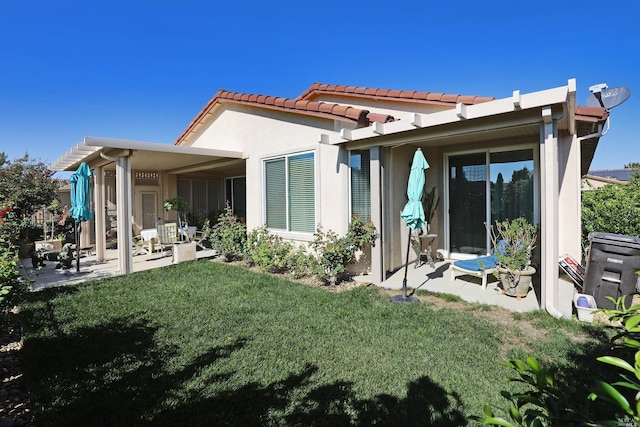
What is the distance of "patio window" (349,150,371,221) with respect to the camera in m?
A: 8.45

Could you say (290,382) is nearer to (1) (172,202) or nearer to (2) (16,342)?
(2) (16,342)

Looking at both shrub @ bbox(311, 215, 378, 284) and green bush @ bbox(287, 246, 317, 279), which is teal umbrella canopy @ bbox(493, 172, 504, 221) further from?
green bush @ bbox(287, 246, 317, 279)

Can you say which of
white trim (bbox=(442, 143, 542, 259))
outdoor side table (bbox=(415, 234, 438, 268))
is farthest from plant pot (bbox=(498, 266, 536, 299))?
outdoor side table (bbox=(415, 234, 438, 268))

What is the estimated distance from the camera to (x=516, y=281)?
21.3 ft

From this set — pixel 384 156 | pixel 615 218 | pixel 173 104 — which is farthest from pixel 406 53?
pixel 173 104

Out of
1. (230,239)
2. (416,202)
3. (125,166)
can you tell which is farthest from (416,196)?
(125,166)

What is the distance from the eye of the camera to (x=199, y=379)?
3812 mm

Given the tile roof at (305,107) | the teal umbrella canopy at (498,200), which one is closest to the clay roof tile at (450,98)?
the tile roof at (305,107)

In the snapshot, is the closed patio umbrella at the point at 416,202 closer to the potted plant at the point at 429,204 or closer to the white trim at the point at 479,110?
the white trim at the point at 479,110

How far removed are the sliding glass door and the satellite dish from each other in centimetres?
169

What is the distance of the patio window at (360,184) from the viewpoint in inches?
332

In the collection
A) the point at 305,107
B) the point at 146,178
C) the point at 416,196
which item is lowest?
the point at 416,196

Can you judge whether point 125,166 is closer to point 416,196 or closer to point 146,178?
point 146,178

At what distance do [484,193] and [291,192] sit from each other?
5438 mm
